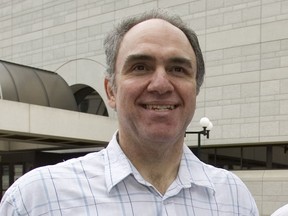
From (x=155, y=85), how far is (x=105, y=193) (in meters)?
0.48

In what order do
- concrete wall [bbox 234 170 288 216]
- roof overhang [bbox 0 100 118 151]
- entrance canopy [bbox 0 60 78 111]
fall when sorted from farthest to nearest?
entrance canopy [bbox 0 60 78 111], concrete wall [bbox 234 170 288 216], roof overhang [bbox 0 100 118 151]

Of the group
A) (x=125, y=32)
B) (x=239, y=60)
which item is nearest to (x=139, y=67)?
(x=125, y=32)

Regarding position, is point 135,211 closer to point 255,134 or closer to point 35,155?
point 255,134

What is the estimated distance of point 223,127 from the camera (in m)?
18.2

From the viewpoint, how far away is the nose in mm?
1933

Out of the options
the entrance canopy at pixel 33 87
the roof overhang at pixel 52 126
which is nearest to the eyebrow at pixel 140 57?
the roof overhang at pixel 52 126

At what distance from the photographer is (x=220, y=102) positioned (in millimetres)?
18234

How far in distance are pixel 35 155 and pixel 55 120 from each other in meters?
5.36

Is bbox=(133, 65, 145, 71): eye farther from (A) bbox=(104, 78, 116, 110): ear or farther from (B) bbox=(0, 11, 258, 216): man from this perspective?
(A) bbox=(104, 78, 116, 110): ear

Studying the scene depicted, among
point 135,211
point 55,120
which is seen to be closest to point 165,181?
point 135,211

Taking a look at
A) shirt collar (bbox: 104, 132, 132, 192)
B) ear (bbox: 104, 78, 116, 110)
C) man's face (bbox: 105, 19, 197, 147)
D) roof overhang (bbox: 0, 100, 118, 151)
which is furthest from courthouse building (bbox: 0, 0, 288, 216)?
man's face (bbox: 105, 19, 197, 147)

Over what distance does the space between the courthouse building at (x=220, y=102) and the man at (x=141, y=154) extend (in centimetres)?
1294

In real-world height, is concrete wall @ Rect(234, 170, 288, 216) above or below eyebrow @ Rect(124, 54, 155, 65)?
below

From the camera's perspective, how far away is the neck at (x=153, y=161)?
203 centimetres
